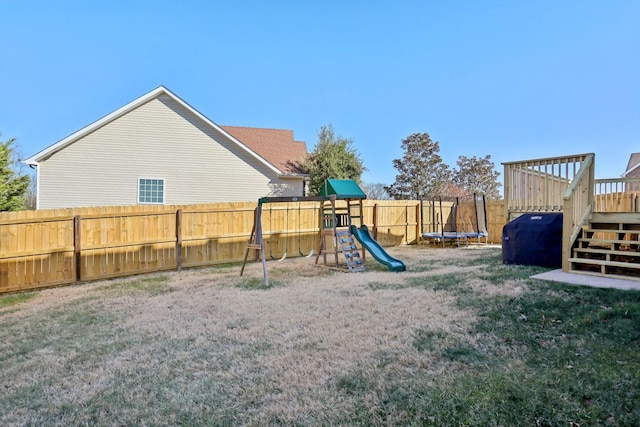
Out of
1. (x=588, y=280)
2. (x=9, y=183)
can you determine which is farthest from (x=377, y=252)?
(x=9, y=183)

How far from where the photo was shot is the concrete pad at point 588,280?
4.68 m

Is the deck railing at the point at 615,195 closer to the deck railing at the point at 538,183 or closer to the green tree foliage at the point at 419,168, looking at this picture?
the deck railing at the point at 538,183

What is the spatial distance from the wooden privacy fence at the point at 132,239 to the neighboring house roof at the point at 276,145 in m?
5.35

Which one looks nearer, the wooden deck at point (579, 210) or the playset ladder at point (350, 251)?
the wooden deck at point (579, 210)

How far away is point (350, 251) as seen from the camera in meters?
8.21

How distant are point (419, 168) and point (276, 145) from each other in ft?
38.1

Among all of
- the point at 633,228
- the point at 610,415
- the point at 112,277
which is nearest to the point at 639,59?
the point at 633,228

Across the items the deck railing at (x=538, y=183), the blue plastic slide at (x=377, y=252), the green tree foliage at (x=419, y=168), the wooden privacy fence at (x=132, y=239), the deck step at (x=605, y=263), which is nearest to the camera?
the deck step at (x=605, y=263)

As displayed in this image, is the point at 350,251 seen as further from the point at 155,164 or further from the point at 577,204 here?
the point at 155,164

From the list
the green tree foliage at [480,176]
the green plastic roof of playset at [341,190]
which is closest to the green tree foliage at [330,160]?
the green plastic roof of playset at [341,190]

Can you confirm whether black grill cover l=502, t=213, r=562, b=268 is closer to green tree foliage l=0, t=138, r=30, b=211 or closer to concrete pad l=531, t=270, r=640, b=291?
concrete pad l=531, t=270, r=640, b=291

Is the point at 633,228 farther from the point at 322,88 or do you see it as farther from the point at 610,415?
the point at 322,88

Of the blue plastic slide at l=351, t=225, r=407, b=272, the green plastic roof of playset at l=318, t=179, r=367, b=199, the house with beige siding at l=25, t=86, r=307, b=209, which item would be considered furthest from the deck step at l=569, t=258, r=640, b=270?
the house with beige siding at l=25, t=86, r=307, b=209

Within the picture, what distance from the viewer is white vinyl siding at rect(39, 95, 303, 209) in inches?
462
